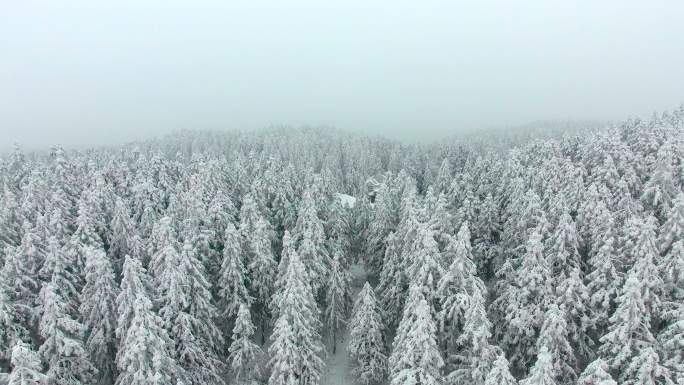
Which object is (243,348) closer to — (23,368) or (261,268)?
(261,268)

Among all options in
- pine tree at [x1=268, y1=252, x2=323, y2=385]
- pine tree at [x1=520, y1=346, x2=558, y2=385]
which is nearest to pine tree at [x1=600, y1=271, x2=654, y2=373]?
pine tree at [x1=520, y1=346, x2=558, y2=385]

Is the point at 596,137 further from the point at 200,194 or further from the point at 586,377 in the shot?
the point at 200,194

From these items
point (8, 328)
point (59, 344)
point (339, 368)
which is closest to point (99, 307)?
point (59, 344)

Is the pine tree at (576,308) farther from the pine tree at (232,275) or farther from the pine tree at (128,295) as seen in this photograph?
the pine tree at (128,295)

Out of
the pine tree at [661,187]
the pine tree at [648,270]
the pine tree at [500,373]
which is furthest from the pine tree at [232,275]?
the pine tree at [661,187]

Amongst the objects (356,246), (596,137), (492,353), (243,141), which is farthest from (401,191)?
(243,141)

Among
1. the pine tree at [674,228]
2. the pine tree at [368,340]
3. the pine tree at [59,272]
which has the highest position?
the pine tree at [674,228]

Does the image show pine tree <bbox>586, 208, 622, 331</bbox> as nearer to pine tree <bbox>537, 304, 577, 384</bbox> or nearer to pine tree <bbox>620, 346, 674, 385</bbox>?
pine tree <bbox>537, 304, 577, 384</bbox>
